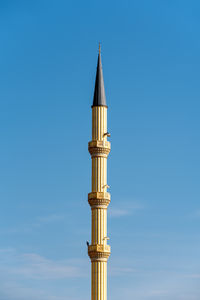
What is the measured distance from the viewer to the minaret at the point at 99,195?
8250 centimetres

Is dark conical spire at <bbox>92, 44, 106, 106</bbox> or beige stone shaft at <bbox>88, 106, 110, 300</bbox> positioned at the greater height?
dark conical spire at <bbox>92, 44, 106, 106</bbox>

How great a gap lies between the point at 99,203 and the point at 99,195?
83 cm

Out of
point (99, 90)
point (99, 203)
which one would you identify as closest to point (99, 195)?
point (99, 203)

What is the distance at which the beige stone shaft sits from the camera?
82.4m

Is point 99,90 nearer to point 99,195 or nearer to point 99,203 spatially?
point 99,195

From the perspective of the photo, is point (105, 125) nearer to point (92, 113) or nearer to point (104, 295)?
point (92, 113)

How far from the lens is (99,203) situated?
8425 centimetres

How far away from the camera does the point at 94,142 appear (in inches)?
3391

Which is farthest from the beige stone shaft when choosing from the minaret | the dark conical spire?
the dark conical spire

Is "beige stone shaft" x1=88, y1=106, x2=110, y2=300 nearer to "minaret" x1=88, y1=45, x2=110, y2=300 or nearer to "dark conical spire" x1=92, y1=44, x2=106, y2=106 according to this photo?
"minaret" x1=88, y1=45, x2=110, y2=300

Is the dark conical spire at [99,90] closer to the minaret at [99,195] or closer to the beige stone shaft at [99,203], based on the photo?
the minaret at [99,195]

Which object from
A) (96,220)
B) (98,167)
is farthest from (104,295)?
(98,167)

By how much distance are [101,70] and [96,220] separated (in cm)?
1694

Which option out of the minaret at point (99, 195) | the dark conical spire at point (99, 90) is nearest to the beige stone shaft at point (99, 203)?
the minaret at point (99, 195)
